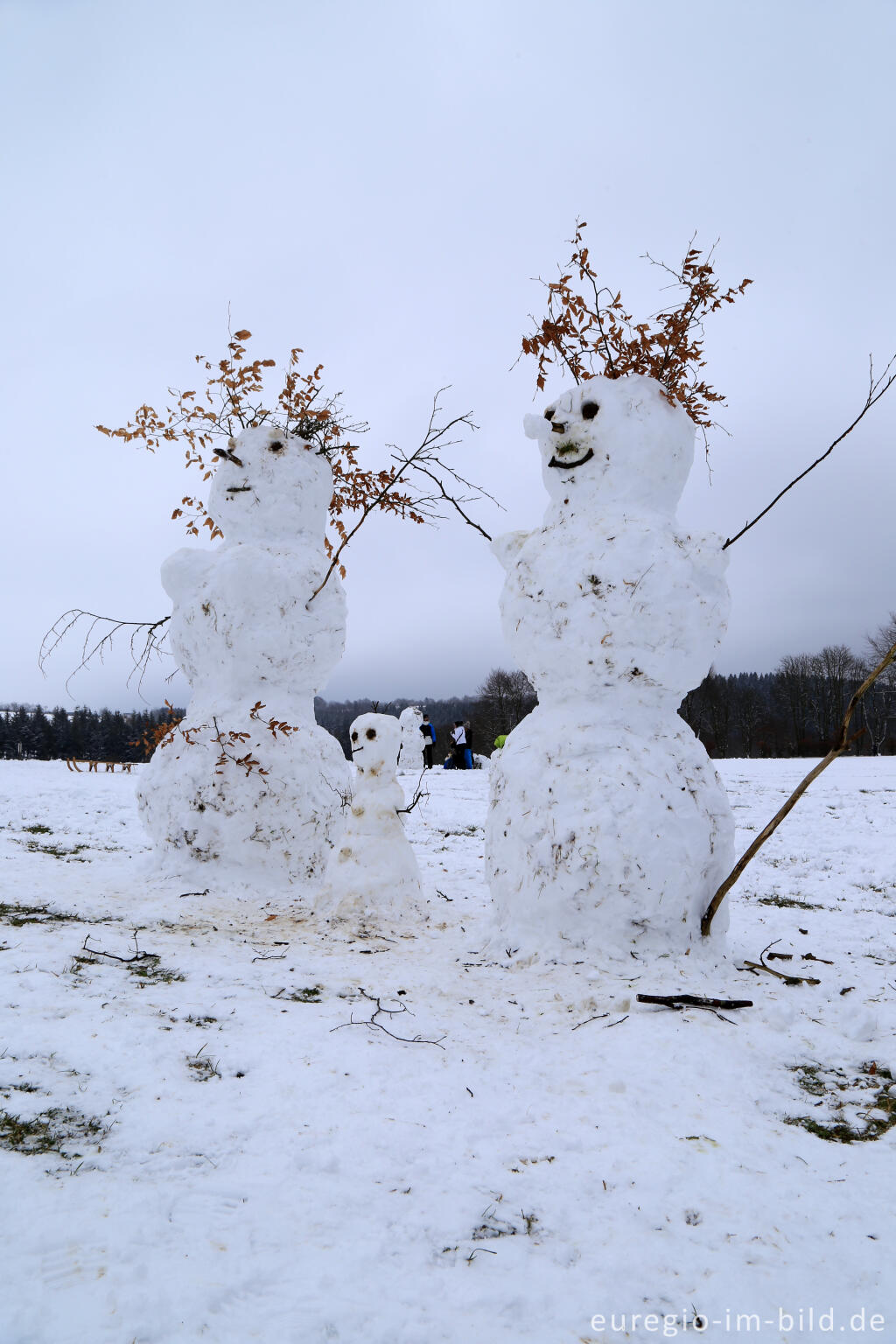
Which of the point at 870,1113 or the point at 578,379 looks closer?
the point at 870,1113

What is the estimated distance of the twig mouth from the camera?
4328mm

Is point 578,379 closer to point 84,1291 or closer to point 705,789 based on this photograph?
point 705,789

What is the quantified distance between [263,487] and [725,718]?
4576cm

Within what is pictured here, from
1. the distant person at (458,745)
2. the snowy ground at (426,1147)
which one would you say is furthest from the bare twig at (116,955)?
the distant person at (458,745)

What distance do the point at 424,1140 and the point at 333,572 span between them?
178 inches

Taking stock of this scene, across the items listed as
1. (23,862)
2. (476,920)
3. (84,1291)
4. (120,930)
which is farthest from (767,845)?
(84,1291)

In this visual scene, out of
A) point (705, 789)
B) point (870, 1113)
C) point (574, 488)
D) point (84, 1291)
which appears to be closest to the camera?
point (84, 1291)

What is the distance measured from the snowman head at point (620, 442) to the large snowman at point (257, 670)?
2.38m

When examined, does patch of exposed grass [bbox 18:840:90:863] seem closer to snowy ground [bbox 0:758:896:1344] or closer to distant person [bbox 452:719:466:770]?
snowy ground [bbox 0:758:896:1344]

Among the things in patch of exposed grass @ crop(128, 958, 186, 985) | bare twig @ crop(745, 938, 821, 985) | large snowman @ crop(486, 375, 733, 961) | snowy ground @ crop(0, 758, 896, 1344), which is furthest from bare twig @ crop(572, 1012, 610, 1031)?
patch of exposed grass @ crop(128, 958, 186, 985)


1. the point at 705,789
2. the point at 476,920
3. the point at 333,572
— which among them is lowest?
the point at 476,920

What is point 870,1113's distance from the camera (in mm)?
2539

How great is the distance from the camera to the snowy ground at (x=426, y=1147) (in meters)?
1.58

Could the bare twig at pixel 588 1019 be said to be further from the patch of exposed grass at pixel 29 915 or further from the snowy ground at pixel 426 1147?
the patch of exposed grass at pixel 29 915
